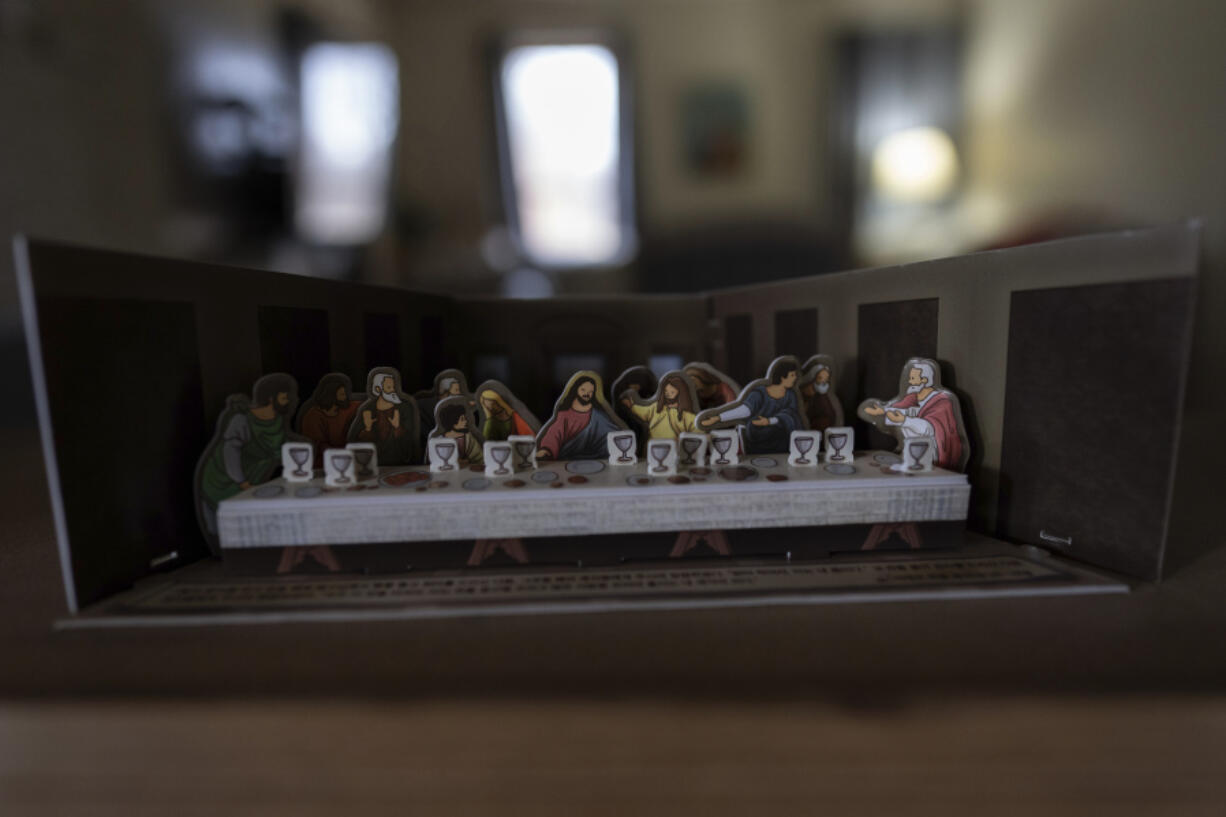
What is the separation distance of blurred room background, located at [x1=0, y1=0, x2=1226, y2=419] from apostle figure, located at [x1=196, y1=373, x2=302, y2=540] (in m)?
1.92

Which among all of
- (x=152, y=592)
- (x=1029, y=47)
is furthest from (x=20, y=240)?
(x=1029, y=47)

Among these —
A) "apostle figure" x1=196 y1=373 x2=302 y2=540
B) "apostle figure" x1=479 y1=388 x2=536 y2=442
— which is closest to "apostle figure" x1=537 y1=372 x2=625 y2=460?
"apostle figure" x1=479 y1=388 x2=536 y2=442

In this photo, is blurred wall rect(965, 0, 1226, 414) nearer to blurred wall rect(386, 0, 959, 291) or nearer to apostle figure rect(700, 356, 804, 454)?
blurred wall rect(386, 0, 959, 291)

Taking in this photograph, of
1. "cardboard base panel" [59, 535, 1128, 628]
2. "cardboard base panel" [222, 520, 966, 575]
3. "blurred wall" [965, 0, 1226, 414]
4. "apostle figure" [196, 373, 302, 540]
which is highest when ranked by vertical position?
"blurred wall" [965, 0, 1226, 414]

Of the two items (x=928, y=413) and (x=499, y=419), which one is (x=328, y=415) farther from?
(x=928, y=413)

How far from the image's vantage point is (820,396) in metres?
2.35

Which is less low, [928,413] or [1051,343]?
[1051,343]

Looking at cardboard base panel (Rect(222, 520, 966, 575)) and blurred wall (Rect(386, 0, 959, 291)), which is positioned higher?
blurred wall (Rect(386, 0, 959, 291))

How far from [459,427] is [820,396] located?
141 centimetres

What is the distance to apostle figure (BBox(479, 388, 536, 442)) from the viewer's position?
2150 millimetres

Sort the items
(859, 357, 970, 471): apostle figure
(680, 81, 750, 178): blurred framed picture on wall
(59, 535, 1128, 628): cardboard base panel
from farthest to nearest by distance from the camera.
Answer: (680, 81, 750, 178): blurred framed picture on wall < (859, 357, 970, 471): apostle figure < (59, 535, 1128, 628): cardboard base panel

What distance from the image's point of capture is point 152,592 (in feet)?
5.60

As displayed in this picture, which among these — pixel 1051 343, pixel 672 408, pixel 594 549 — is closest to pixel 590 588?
pixel 594 549

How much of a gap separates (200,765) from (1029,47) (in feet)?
16.6
